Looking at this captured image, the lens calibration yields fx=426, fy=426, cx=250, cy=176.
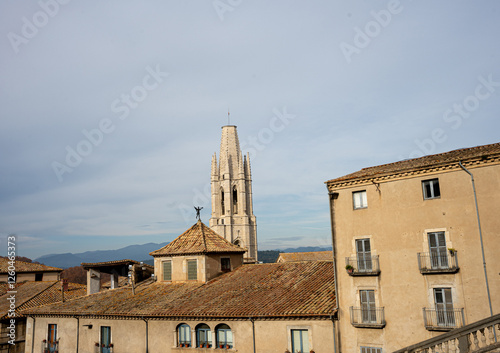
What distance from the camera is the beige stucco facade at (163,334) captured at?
25141mm

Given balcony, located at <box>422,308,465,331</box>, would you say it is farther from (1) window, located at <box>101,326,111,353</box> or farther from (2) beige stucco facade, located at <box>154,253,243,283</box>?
(1) window, located at <box>101,326,111,353</box>

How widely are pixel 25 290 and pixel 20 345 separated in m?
9.79

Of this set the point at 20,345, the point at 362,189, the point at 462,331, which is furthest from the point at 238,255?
the point at 462,331

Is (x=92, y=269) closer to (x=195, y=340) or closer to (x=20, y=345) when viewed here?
(x=20, y=345)

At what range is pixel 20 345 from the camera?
133 feet

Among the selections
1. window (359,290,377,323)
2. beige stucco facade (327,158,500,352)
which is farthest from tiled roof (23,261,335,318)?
beige stucco facade (327,158,500,352)

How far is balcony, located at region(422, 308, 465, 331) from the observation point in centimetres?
2117

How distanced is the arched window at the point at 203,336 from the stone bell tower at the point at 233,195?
11389cm

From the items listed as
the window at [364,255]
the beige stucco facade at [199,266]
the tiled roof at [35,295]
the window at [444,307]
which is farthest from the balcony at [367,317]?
the tiled roof at [35,295]

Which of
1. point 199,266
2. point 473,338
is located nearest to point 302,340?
point 473,338

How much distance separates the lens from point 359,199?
83.6ft

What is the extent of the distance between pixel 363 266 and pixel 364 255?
0.63 metres

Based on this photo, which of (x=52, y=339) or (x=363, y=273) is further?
(x=52, y=339)

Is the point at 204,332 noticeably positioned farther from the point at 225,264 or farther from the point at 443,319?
the point at 443,319
